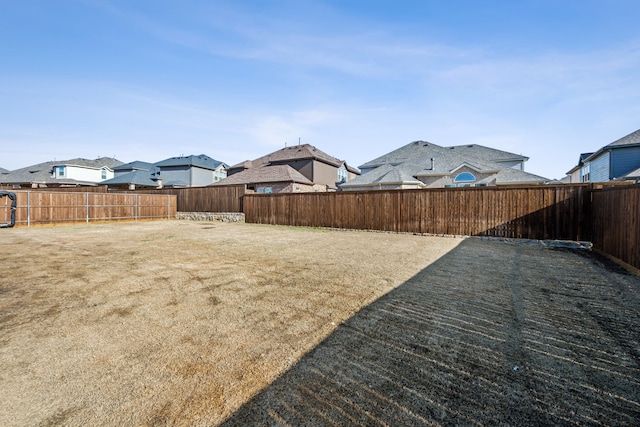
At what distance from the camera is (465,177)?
74.4ft

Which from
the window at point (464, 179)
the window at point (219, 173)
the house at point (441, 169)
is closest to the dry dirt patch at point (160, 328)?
the house at point (441, 169)

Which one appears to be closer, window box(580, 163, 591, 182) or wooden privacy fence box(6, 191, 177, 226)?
wooden privacy fence box(6, 191, 177, 226)

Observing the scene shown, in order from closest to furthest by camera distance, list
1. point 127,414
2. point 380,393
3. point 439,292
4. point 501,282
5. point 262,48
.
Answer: point 127,414
point 380,393
point 439,292
point 501,282
point 262,48

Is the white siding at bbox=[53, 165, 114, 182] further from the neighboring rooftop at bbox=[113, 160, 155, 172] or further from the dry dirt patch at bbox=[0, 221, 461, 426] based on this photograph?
the dry dirt patch at bbox=[0, 221, 461, 426]

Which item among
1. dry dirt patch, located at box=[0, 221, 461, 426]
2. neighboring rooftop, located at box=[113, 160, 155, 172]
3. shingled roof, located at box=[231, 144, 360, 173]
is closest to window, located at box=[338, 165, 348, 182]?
shingled roof, located at box=[231, 144, 360, 173]

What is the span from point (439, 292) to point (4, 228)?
789 inches

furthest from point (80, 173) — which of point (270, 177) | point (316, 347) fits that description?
point (316, 347)

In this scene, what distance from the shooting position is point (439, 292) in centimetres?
417

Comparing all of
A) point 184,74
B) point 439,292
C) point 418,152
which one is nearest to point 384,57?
point 184,74

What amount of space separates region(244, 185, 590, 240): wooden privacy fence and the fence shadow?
20.4 ft

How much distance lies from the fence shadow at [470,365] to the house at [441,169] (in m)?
18.9

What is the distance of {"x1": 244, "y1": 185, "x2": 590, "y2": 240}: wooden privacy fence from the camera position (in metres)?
9.13

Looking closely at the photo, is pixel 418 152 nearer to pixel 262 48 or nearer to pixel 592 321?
pixel 262 48

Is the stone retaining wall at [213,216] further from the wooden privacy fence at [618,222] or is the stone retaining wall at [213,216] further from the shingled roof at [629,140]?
the shingled roof at [629,140]
